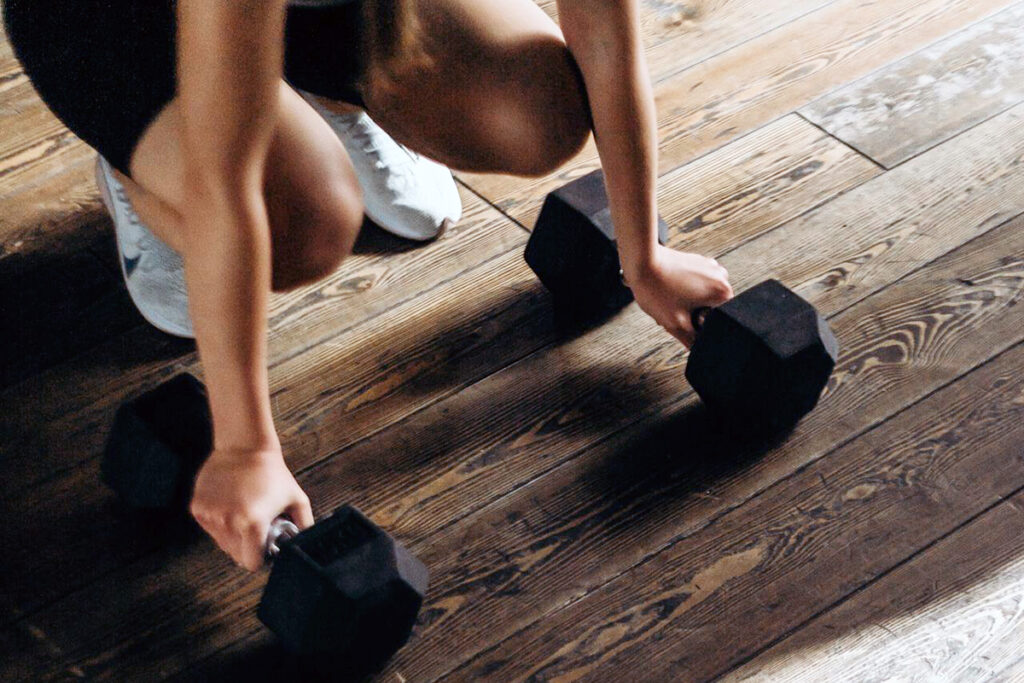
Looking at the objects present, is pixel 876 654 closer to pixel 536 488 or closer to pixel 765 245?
pixel 536 488

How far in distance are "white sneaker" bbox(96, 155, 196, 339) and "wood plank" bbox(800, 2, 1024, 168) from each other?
0.88 metres

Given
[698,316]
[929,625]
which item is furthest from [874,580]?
[698,316]

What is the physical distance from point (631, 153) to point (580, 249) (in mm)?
170

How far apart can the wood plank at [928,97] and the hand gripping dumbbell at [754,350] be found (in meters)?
0.45

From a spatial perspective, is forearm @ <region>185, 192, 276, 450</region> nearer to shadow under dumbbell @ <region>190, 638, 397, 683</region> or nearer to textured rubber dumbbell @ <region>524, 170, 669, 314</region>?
shadow under dumbbell @ <region>190, 638, 397, 683</region>

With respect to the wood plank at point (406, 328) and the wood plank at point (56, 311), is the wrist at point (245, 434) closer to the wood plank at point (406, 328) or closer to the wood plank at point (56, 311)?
the wood plank at point (406, 328)

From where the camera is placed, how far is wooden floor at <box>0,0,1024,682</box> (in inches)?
36.8

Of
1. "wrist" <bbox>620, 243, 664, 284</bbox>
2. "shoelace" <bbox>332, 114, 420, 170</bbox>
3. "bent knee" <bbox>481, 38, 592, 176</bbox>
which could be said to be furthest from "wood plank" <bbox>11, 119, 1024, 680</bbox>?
"shoelace" <bbox>332, 114, 420, 170</bbox>

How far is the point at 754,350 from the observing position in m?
1.01

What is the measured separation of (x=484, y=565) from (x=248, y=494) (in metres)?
0.24

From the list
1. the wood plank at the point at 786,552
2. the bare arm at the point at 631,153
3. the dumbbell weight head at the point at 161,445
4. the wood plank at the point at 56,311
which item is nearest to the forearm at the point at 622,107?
the bare arm at the point at 631,153

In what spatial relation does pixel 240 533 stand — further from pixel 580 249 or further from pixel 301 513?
pixel 580 249

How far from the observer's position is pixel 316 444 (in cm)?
111

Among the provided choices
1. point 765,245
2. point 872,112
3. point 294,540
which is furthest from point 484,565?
point 872,112
